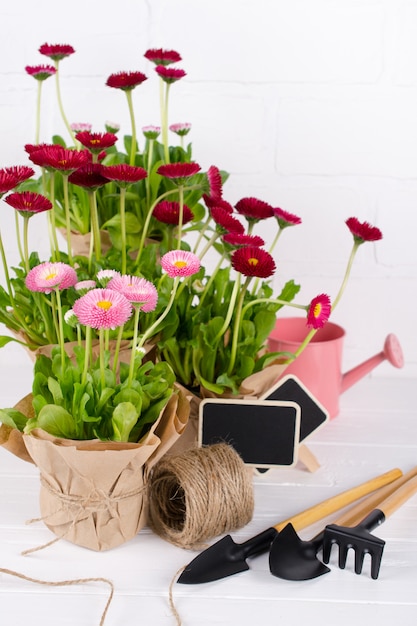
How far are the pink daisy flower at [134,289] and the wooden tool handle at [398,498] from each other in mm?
340

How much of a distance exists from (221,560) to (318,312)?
275mm

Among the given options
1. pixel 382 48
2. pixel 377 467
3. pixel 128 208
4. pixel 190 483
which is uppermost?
pixel 382 48

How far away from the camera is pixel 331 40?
1.34m

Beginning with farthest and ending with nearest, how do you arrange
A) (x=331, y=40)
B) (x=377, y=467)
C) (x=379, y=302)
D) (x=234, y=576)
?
(x=379, y=302) < (x=331, y=40) < (x=377, y=467) < (x=234, y=576)

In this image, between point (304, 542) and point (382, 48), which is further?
point (382, 48)

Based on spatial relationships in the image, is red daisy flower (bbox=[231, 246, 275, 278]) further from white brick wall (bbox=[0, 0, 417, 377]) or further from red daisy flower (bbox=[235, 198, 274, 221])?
white brick wall (bbox=[0, 0, 417, 377])

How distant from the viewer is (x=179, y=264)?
2.65 ft

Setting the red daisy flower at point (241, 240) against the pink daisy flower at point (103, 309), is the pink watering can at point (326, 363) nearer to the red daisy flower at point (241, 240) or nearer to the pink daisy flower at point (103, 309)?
the red daisy flower at point (241, 240)

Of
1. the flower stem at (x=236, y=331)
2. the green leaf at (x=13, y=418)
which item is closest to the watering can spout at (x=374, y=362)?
the flower stem at (x=236, y=331)

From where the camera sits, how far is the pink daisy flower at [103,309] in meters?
0.73

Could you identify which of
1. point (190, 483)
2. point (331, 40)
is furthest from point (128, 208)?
point (331, 40)

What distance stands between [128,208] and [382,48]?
0.56m

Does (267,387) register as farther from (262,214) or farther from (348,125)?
(348,125)

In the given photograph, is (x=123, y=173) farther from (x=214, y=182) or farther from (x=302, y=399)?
(x=302, y=399)
